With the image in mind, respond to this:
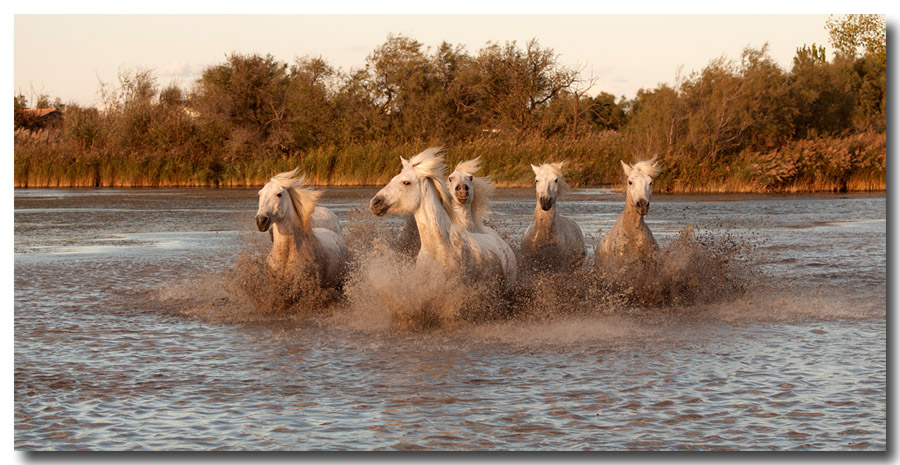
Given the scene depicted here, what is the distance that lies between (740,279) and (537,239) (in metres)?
2.65

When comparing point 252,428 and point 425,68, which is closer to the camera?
point 252,428

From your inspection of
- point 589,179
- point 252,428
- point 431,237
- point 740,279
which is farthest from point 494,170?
point 252,428

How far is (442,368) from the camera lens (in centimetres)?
730

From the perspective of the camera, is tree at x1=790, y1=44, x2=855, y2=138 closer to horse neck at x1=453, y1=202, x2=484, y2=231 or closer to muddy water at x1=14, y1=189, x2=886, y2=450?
muddy water at x1=14, y1=189, x2=886, y2=450

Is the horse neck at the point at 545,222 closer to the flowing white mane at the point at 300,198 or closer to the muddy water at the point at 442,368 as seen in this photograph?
the muddy water at the point at 442,368

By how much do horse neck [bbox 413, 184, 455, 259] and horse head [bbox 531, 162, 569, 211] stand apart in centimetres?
188

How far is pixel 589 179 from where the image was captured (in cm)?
3694

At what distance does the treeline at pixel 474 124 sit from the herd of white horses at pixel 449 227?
20.5 metres

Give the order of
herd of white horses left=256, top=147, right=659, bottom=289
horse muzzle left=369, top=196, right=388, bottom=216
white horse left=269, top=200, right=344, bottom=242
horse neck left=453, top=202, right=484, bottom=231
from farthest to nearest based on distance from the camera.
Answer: white horse left=269, top=200, right=344, bottom=242, horse neck left=453, top=202, right=484, bottom=231, herd of white horses left=256, top=147, right=659, bottom=289, horse muzzle left=369, top=196, right=388, bottom=216

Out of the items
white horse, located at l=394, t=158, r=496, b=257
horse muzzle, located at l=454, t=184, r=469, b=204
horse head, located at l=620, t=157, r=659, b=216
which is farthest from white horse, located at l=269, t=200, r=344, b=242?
horse head, located at l=620, t=157, r=659, b=216

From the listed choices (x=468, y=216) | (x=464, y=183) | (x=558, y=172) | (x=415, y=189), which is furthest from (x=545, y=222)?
(x=415, y=189)

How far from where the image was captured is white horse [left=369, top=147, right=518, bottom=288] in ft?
28.0

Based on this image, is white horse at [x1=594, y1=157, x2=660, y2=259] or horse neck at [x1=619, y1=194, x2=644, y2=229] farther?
horse neck at [x1=619, y1=194, x2=644, y2=229]

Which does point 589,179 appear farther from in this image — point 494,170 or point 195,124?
point 195,124
